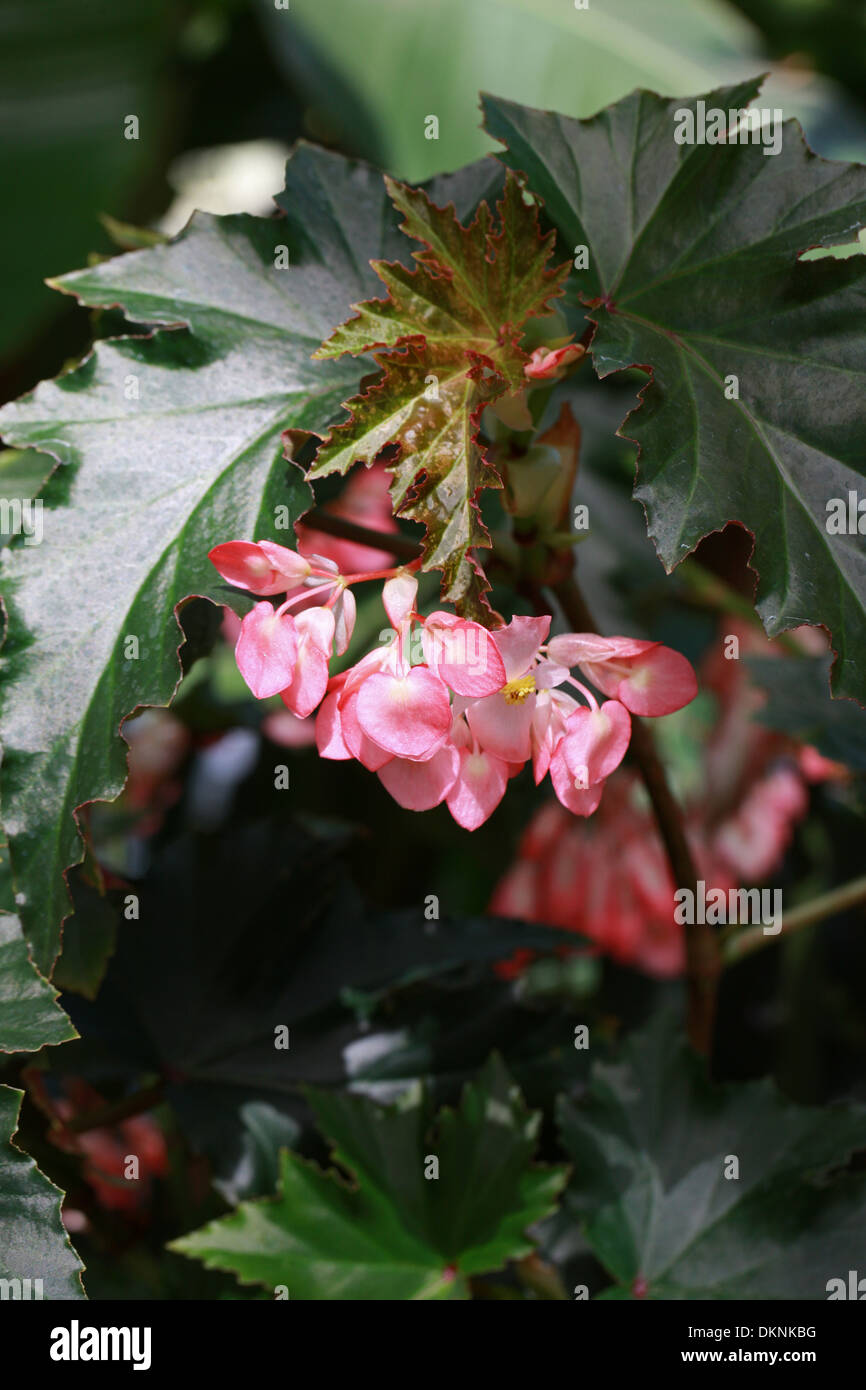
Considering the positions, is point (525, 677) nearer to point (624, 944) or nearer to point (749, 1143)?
point (749, 1143)

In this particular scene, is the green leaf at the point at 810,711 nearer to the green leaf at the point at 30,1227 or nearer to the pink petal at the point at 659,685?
the pink petal at the point at 659,685

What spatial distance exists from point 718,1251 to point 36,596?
492 millimetres

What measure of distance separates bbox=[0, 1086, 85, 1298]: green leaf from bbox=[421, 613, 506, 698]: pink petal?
249mm

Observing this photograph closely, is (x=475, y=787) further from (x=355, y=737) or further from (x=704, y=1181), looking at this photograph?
(x=704, y=1181)

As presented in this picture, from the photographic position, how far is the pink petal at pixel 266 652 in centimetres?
42

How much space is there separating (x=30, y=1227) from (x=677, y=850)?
371 mm

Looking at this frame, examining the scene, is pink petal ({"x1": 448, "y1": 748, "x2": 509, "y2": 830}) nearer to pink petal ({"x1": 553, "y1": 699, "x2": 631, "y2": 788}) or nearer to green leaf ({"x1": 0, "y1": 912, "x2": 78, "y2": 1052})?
pink petal ({"x1": 553, "y1": 699, "x2": 631, "y2": 788})

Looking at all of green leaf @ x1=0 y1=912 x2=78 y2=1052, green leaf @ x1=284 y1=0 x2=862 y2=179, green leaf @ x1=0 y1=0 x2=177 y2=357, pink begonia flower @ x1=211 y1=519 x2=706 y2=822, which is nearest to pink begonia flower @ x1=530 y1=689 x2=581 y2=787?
pink begonia flower @ x1=211 y1=519 x2=706 y2=822

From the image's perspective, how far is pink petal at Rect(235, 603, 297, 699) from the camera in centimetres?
42

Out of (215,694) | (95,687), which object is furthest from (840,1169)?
(215,694)

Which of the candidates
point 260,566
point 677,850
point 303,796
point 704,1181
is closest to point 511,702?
point 260,566

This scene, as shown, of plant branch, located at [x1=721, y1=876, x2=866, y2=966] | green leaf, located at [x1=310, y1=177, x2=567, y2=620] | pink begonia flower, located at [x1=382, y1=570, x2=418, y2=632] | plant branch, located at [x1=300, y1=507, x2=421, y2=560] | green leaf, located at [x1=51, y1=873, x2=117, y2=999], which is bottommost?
plant branch, located at [x1=721, y1=876, x2=866, y2=966]

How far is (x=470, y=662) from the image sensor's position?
397mm

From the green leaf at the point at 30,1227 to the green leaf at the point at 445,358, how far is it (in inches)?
11.2
